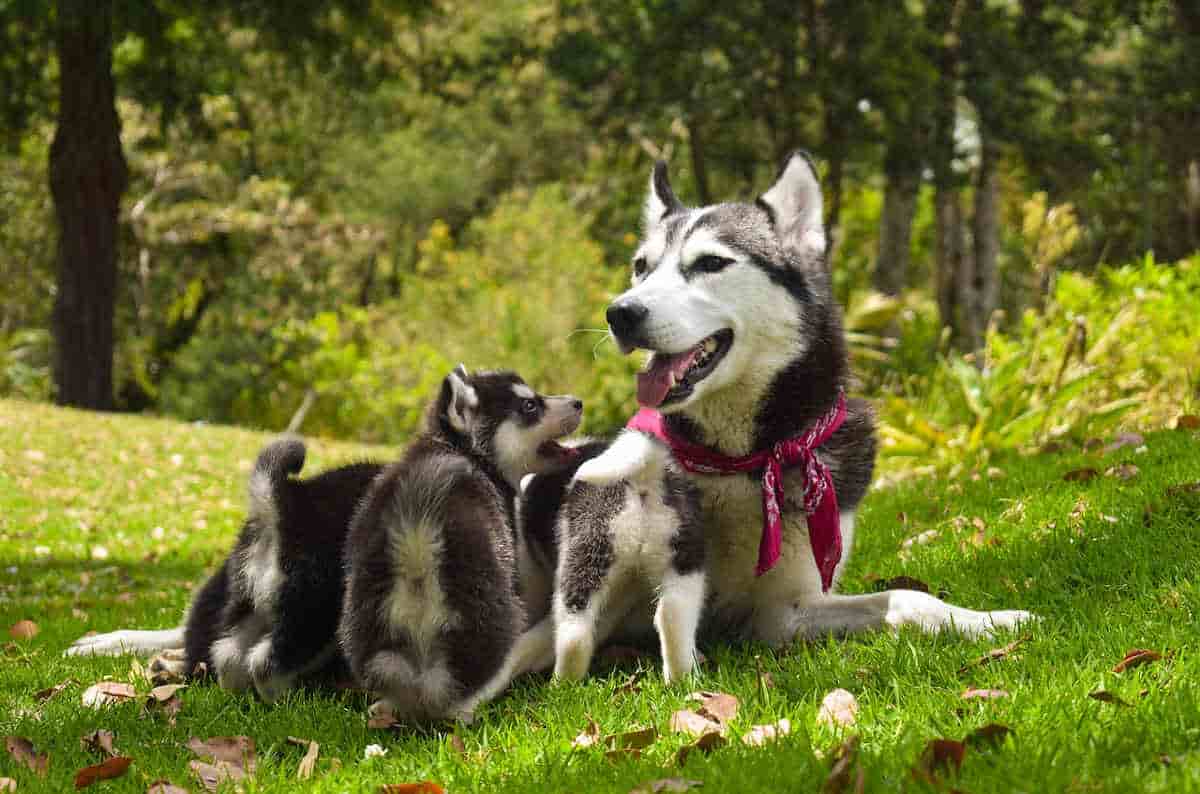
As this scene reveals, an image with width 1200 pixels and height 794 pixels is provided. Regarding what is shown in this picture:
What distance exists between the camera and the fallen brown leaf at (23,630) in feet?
20.0

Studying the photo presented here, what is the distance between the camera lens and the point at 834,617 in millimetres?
4203

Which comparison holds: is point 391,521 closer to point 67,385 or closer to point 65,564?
point 65,564

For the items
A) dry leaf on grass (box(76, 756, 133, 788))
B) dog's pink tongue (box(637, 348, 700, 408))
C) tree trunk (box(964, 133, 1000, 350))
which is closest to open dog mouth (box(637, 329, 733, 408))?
dog's pink tongue (box(637, 348, 700, 408))

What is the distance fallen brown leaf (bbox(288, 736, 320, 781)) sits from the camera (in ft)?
11.1

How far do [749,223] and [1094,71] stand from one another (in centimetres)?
1398

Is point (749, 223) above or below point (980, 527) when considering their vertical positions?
above

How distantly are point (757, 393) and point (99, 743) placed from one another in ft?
7.91

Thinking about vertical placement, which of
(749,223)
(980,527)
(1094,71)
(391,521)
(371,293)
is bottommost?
(371,293)

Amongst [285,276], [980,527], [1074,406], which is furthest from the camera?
[285,276]

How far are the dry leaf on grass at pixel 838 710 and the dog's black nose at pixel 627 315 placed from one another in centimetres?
125

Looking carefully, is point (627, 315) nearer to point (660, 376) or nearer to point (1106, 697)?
point (660, 376)

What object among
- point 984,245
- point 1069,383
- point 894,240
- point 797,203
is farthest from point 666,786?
point 984,245

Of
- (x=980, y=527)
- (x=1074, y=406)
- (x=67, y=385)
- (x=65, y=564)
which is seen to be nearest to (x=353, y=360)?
(x=67, y=385)

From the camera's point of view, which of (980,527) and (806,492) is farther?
(980,527)
